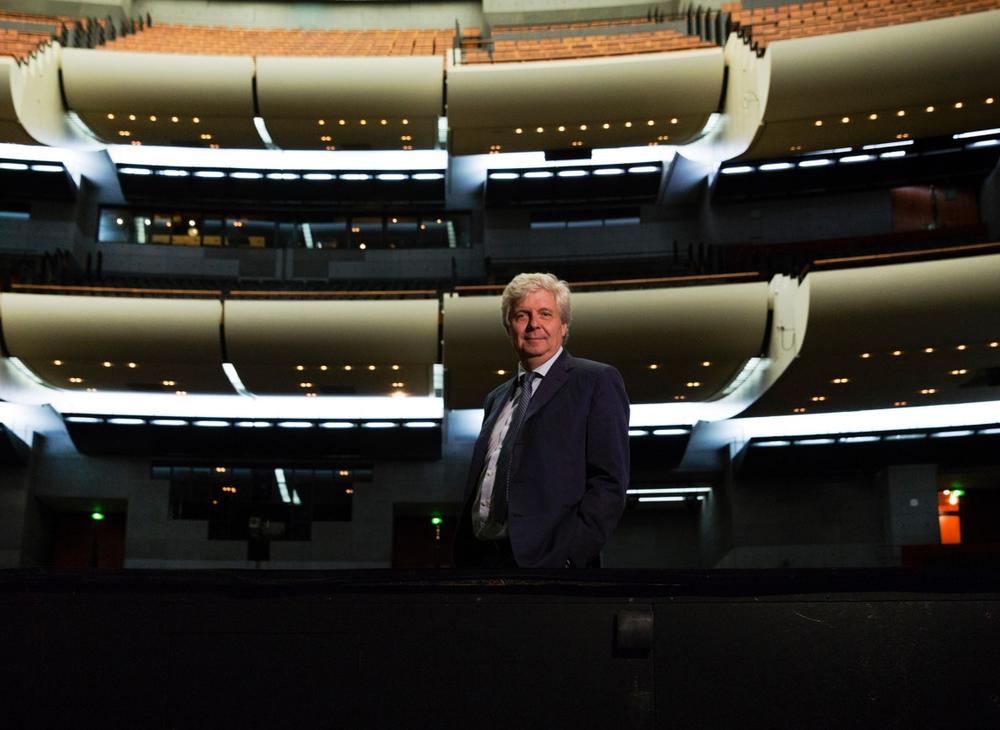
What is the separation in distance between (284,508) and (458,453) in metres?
4.13

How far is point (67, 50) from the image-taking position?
19.9m

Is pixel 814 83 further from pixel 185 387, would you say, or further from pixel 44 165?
pixel 44 165

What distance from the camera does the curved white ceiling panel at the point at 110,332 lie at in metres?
17.3

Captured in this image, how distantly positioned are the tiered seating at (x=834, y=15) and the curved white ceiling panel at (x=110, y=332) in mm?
12025

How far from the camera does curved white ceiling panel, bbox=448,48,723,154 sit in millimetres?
19234

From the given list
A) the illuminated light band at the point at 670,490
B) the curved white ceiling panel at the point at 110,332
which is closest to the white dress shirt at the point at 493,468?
the curved white ceiling panel at the point at 110,332

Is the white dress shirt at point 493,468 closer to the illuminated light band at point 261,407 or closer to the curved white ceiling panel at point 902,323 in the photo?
the curved white ceiling panel at point 902,323

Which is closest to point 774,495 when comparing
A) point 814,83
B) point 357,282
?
point 814,83

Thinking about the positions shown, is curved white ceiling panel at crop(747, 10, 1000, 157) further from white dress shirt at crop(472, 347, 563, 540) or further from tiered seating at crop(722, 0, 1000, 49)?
white dress shirt at crop(472, 347, 563, 540)

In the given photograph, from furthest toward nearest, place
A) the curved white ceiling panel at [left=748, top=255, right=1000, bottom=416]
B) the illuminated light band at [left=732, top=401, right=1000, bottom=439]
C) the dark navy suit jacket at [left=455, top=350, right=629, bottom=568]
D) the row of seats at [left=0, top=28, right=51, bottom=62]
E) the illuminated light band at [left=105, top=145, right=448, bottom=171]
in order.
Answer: the illuminated light band at [left=105, top=145, right=448, bottom=171]
the row of seats at [left=0, top=28, right=51, bottom=62]
the illuminated light band at [left=732, top=401, right=1000, bottom=439]
the curved white ceiling panel at [left=748, top=255, right=1000, bottom=416]
the dark navy suit jacket at [left=455, top=350, right=629, bottom=568]

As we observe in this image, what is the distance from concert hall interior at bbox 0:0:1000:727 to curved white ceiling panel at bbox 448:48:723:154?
0.23 feet

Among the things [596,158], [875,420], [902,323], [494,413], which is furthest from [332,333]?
[494,413]

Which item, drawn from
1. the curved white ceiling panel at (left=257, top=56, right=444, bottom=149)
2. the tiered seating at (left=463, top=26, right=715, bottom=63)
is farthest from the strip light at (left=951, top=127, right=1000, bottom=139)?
the curved white ceiling panel at (left=257, top=56, right=444, bottom=149)

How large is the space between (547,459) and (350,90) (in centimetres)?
1839
